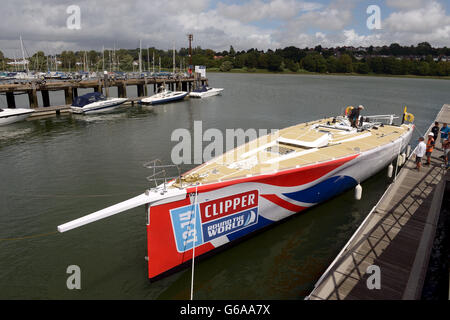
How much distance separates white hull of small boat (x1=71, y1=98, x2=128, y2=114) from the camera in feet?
108

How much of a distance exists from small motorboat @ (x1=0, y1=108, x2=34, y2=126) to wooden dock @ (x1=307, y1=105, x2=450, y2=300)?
30.2m

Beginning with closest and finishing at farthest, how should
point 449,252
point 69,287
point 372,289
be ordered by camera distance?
point 372,289, point 69,287, point 449,252

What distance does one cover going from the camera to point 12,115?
2689 centimetres

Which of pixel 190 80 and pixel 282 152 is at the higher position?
pixel 190 80

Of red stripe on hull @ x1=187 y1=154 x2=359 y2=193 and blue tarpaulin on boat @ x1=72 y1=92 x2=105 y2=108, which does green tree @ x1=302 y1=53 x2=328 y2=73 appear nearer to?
blue tarpaulin on boat @ x1=72 y1=92 x2=105 y2=108

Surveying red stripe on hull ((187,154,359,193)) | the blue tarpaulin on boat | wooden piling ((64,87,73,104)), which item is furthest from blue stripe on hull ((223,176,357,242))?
wooden piling ((64,87,73,104))

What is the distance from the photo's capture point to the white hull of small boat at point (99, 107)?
32781 mm

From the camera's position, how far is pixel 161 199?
7223mm

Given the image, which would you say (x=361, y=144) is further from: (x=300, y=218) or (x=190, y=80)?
(x=190, y=80)

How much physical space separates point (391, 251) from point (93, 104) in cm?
3352

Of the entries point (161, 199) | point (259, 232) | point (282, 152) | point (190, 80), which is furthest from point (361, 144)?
point (190, 80)

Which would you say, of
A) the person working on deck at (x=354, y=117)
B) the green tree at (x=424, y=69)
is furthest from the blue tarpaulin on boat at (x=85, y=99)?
the green tree at (x=424, y=69)

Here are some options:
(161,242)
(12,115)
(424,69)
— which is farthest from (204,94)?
(424,69)
